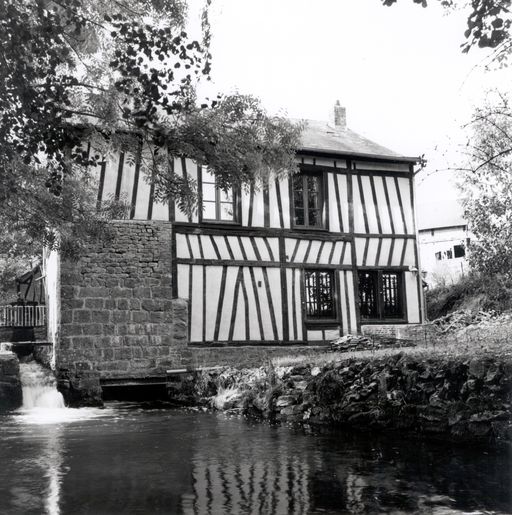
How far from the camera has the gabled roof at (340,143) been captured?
1554 cm

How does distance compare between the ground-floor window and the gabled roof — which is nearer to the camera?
the gabled roof

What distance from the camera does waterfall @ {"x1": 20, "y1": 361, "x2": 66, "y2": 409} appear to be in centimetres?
1238

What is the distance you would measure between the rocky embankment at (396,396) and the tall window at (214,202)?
4894 millimetres

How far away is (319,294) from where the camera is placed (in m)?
15.4

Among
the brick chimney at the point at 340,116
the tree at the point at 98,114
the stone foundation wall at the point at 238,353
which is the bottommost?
the stone foundation wall at the point at 238,353

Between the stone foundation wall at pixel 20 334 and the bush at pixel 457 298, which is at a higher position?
the bush at pixel 457 298

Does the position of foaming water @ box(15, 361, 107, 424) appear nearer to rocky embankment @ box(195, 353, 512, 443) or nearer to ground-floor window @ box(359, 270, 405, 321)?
rocky embankment @ box(195, 353, 512, 443)

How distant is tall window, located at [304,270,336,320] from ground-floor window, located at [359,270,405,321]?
2.68 feet

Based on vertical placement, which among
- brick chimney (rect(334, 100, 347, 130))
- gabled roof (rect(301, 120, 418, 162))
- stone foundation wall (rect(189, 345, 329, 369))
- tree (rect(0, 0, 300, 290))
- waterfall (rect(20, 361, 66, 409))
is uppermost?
brick chimney (rect(334, 100, 347, 130))

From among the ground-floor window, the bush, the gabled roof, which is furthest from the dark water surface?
the bush

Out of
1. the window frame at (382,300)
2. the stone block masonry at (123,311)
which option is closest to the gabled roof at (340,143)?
the window frame at (382,300)

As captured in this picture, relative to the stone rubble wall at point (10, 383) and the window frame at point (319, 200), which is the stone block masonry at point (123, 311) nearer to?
the stone rubble wall at point (10, 383)

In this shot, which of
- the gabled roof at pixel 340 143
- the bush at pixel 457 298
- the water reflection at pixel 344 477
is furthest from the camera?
the bush at pixel 457 298

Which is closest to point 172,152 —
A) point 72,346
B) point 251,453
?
point 251,453
